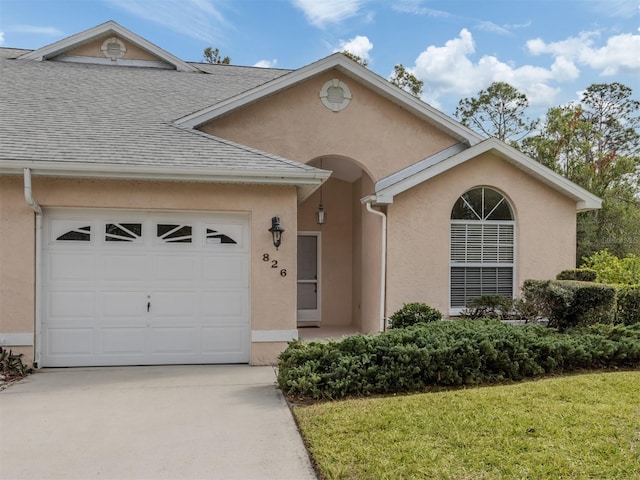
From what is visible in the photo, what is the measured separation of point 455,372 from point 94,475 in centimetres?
457

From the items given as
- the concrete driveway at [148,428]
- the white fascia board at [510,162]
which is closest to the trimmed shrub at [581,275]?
the white fascia board at [510,162]

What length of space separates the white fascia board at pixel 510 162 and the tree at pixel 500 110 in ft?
74.6

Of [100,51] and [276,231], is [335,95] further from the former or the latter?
[100,51]

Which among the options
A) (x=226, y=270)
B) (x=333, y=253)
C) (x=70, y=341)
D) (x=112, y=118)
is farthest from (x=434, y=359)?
(x=112, y=118)

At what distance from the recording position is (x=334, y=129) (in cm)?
1146

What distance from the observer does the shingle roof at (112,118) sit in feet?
27.4

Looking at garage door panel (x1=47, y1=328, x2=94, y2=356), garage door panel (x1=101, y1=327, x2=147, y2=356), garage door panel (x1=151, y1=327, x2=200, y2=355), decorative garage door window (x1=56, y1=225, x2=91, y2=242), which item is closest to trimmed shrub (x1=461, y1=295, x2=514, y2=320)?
garage door panel (x1=151, y1=327, x2=200, y2=355)

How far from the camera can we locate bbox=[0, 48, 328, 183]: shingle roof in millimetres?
8344

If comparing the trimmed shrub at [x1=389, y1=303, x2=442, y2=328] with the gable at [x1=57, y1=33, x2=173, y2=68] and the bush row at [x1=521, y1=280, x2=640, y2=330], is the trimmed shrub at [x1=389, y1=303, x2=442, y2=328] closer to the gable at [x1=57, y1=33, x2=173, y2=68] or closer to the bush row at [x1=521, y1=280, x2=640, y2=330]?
the bush row at [x1=521, y1=280, x2=640, y2=330]

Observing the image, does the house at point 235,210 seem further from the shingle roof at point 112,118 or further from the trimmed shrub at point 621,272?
the trimmed shrub at point 621,272

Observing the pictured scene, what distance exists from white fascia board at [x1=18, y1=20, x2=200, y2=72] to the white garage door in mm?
8187

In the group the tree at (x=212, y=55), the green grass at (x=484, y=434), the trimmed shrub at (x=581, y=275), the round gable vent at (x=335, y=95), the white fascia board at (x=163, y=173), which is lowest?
the green grass at (x=484, y=434)

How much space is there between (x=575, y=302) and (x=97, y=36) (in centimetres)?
1496

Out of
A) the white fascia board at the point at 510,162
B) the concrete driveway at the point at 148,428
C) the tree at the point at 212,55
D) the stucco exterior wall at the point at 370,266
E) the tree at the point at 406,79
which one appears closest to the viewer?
the concrete driveway at the point at 148,428
